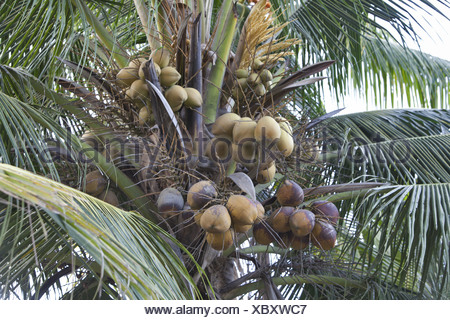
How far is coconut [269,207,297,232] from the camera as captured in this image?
164cm

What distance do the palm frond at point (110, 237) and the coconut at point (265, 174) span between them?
40 centimetres

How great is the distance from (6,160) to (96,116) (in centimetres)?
51

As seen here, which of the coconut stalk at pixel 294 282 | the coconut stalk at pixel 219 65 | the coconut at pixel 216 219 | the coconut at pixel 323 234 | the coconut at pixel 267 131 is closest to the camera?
the coconut at pixel 216 219

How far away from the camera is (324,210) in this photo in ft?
5.66

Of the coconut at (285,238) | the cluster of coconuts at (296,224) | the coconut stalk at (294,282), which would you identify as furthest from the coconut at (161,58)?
the coconut stalk at (294,282)

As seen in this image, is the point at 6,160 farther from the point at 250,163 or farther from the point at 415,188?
the point at 415,188

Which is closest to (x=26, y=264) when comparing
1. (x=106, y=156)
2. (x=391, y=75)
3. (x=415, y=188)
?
→ (x=106, y=156)

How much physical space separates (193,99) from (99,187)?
0.44 m

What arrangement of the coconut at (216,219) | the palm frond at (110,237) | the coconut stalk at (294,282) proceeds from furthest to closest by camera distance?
the coconut stalk at (294,282), the coconut at (216,219), the palm frond at (110,237)

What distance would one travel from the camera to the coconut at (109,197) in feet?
5.99

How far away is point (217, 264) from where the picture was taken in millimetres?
2008

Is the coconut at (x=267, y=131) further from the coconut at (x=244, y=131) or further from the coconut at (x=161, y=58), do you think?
the coconut at (x=161, y=58)

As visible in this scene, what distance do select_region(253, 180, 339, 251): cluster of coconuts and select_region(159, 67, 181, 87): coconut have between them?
501mm

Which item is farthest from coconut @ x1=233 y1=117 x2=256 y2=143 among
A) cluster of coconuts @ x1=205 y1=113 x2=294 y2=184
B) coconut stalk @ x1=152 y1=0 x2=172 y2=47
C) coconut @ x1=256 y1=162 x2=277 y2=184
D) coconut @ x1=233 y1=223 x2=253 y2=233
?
coconut stalk @ x1=152 y1=0 x2=172 y2=47
